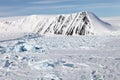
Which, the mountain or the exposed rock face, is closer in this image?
the mountain

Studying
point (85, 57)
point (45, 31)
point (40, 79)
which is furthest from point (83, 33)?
point (40, 79)

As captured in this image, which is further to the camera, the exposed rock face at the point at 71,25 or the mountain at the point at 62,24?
the exposed rock face at the point at 71,25

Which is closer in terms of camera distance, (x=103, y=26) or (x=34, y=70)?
(x=34, y=70)

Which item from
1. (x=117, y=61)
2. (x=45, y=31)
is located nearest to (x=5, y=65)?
(x=117, y=61)

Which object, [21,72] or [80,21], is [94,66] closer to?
[21,72]

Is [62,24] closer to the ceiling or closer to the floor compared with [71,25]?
closer to the ceiling

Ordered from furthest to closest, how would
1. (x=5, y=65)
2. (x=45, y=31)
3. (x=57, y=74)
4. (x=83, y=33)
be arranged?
(x=45, y=31)
(x=83, y=33)
(x=5, y=65)
(x=57, y=74)

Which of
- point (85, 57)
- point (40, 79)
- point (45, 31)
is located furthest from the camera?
point (45, 31)

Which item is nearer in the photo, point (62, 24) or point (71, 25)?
point (71, 25)
